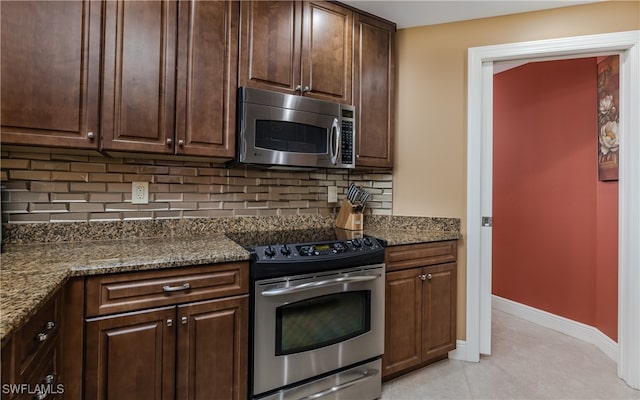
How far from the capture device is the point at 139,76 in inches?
61.1

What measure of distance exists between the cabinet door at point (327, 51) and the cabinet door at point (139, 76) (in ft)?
2.47

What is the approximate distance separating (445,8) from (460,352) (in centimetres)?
233

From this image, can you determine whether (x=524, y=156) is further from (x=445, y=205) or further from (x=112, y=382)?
(x=112, y=382)

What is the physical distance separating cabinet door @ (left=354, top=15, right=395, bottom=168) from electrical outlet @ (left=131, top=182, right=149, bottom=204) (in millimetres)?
1284

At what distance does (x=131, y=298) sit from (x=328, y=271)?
2.82 feet

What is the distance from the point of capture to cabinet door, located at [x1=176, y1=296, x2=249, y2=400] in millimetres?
1382

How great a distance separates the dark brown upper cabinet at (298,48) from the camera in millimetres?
1826

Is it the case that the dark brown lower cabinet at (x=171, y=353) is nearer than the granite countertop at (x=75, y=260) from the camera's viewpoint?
No

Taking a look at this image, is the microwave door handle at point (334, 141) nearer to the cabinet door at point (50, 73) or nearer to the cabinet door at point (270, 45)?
the cabinet door at point (270, 45)

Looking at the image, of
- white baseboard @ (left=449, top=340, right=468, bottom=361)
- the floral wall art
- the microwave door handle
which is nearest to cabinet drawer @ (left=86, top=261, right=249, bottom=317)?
the microwave door handle

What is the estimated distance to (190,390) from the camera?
139 centimetres

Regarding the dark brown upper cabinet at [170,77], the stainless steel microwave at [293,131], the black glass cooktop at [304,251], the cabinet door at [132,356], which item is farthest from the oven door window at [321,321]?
the dark brown upper cabinet at [170,77]

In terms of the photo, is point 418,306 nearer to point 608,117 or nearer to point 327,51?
point 327,51

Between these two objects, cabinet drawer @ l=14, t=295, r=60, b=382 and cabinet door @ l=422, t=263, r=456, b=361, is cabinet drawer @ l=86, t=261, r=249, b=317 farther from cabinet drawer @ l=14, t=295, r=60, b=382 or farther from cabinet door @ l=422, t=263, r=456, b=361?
cabinet door @ l=422, t=263, r=456, b=361
